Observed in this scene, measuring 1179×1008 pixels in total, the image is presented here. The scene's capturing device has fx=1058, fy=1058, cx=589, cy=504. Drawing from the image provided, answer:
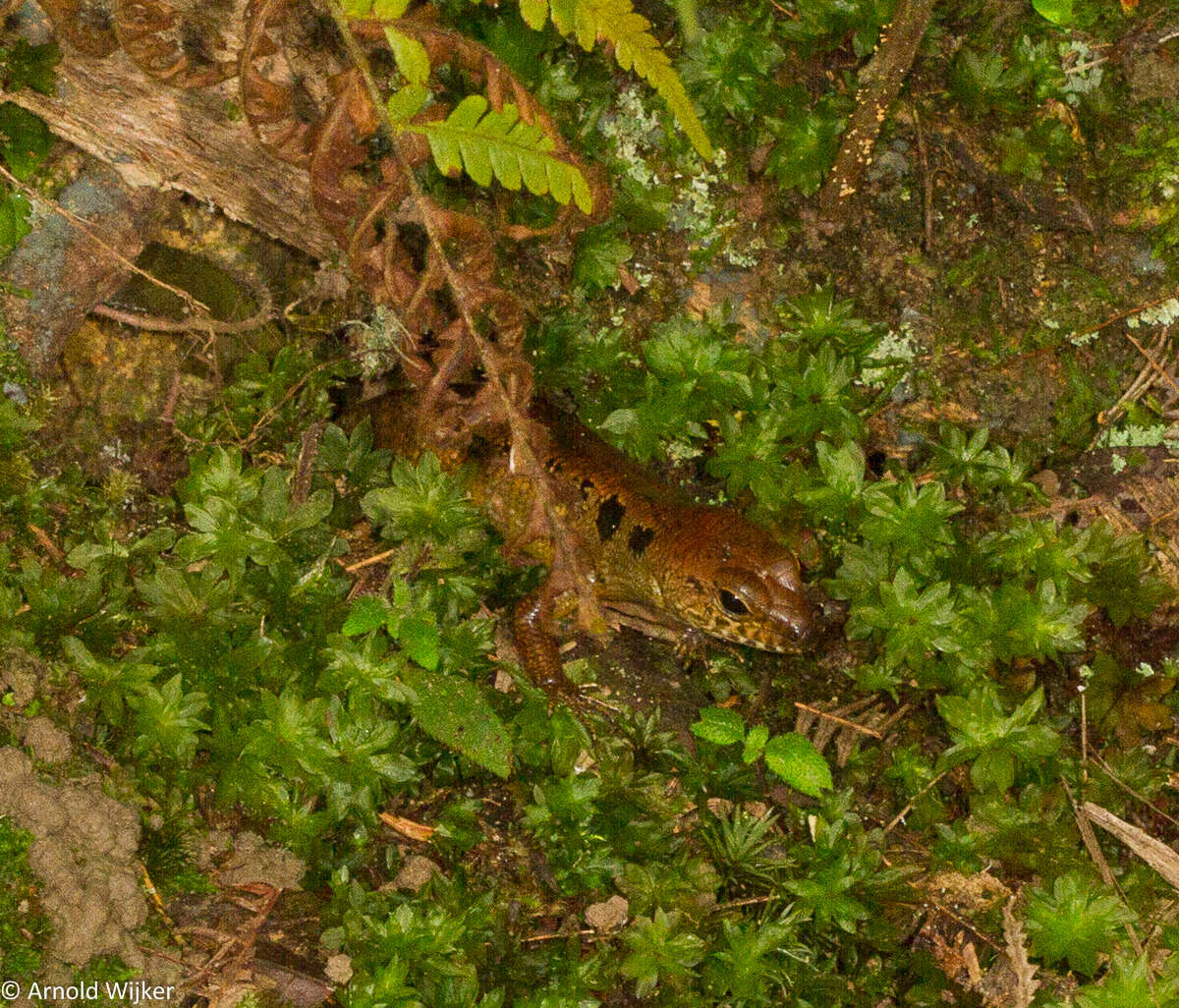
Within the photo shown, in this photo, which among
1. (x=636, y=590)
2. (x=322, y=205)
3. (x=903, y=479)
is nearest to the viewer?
(x=322, y=205)

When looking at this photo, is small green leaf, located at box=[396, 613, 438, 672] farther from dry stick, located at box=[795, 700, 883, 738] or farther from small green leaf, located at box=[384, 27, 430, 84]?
small green leaf, located at box=[384, 27, 430, 84]

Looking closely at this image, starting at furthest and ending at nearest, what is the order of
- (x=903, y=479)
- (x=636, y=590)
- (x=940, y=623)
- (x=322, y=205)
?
(x=636, y=590) → (x=903, y=479) → (x=940, y=623) → (x=322, y=205)

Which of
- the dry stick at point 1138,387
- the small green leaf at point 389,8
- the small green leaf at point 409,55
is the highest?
the small green leaf at point 389,8

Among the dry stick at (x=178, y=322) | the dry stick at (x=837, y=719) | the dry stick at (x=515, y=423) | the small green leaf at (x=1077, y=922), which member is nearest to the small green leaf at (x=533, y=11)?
the dry stick at (x=515, y=423)

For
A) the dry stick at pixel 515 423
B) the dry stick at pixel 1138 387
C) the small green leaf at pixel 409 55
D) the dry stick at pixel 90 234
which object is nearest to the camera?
the small green leaf at pixel 409 55

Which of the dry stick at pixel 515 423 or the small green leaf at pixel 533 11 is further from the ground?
the small green leaf at pixel 533 11

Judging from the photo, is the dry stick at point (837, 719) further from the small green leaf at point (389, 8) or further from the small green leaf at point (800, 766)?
the small green leaf at point (389, 8)

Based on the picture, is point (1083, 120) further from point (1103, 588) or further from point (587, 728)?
point (587, 728)

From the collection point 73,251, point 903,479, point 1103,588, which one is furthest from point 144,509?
point 1103,588
